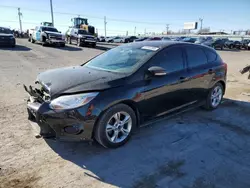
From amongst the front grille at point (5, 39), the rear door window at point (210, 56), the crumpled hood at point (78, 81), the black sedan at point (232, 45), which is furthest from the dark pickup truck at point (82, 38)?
the black sedan at point (232, 45)

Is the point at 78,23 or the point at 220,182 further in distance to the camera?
the point at 78,23

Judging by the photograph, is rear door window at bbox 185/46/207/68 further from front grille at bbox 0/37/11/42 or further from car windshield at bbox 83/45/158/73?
front grille at bbox 0/37/11/42

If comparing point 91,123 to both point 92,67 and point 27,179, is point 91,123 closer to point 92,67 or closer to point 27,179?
point 27,179

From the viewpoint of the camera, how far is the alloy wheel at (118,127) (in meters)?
3.42

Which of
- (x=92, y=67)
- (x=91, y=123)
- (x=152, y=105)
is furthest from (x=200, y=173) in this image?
(x=92, y=67)

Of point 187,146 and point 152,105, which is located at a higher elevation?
point 152,105

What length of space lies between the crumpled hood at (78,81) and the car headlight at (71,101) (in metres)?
0.08

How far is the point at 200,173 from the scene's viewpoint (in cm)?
297

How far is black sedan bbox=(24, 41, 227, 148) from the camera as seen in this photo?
309cm

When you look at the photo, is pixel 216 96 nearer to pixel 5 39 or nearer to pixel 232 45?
pixel 5 39

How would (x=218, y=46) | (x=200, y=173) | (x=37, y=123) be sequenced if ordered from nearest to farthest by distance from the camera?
1. (x=200, y=173)
2. (x=37, y=123)
3. (x=218, y=46)

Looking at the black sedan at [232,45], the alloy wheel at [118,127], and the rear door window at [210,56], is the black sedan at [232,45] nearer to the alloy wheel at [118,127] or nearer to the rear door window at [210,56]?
the rear door window at [210,56]

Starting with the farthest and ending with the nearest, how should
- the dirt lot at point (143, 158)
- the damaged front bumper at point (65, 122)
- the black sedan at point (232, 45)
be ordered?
Result: the black sedan at point (232, 45), the damaged front bumper at point (65, 122), the dirt lot at point (143, 158)

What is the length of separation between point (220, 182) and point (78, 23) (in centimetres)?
3440
